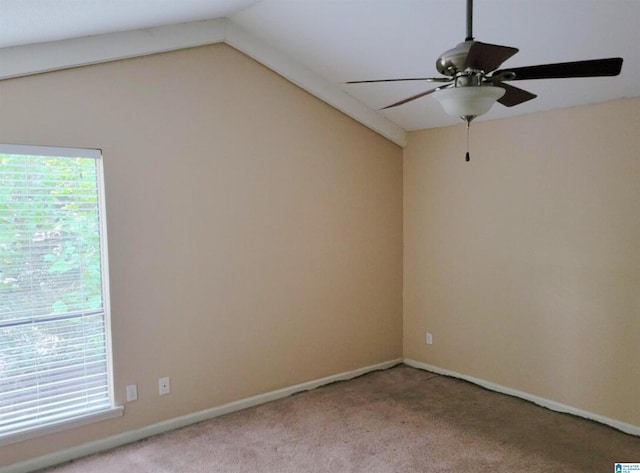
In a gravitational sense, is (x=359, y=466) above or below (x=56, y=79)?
below

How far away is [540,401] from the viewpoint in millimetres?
3805

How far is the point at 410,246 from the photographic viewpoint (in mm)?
4773

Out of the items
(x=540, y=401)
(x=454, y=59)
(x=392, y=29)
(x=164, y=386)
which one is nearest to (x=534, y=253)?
(x=540, y=401)

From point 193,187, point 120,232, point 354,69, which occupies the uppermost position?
point 354,69

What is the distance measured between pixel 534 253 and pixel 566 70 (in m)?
2.19

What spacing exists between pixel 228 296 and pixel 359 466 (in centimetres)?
150

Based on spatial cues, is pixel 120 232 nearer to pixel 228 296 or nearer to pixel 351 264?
pixel 228 296

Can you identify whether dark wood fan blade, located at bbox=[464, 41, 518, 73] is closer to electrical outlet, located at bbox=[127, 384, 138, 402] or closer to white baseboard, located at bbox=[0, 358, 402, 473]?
electrical outlet, located at bbox=[127, 384, 138, 402]

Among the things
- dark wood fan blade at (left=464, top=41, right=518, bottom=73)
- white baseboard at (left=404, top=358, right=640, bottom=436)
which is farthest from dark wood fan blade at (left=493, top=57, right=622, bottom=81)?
white baseboard at (left=404, top=358, right=640, bottom=436)

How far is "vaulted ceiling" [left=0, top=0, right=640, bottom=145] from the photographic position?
2.51 m

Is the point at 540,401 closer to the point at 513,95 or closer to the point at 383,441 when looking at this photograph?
the point at 383,441

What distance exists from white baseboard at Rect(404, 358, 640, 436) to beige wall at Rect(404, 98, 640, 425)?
4cm

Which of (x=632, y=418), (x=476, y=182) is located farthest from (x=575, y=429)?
(x=476, y=182)

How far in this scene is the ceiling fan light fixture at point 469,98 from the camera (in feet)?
6.15
